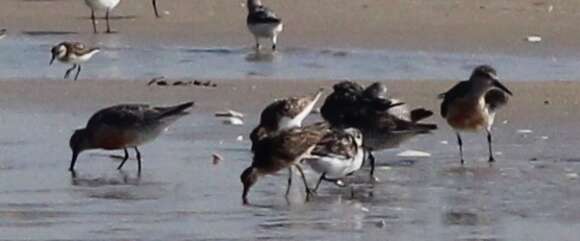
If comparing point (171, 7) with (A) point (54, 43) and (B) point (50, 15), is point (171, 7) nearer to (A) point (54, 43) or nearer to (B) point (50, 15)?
(B) point (50, 15)

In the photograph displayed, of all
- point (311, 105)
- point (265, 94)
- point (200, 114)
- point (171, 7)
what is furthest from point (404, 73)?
point (171, 7)

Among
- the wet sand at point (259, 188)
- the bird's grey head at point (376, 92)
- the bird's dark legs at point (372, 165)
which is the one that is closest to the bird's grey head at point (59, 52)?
the wet sand at point (259, 188)

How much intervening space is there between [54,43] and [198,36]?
181cm

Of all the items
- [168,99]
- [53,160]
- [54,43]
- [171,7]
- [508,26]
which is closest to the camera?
[53,160]

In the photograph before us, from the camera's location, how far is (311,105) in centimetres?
1234

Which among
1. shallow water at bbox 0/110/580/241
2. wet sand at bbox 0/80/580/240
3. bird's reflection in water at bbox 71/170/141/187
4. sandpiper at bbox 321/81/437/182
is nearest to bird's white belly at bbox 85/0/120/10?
wet sand at bbox 0/80/580/240

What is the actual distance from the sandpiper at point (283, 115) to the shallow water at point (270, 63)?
4821 millimetres

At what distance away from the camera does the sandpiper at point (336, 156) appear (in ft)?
34.3

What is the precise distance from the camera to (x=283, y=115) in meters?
12.1

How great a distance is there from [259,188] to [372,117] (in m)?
1.49

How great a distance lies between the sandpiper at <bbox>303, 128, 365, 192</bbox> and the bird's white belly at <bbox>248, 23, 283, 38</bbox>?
10015mm

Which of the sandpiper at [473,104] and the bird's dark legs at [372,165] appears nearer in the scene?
the bird's dark legs at [372,165]

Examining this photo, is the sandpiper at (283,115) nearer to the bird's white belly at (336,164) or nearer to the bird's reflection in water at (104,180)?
the bird's reflection in water at (104,180)

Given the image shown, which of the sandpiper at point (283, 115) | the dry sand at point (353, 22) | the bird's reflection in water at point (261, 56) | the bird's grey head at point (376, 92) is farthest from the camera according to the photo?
the dry sand at point (353, 22)
